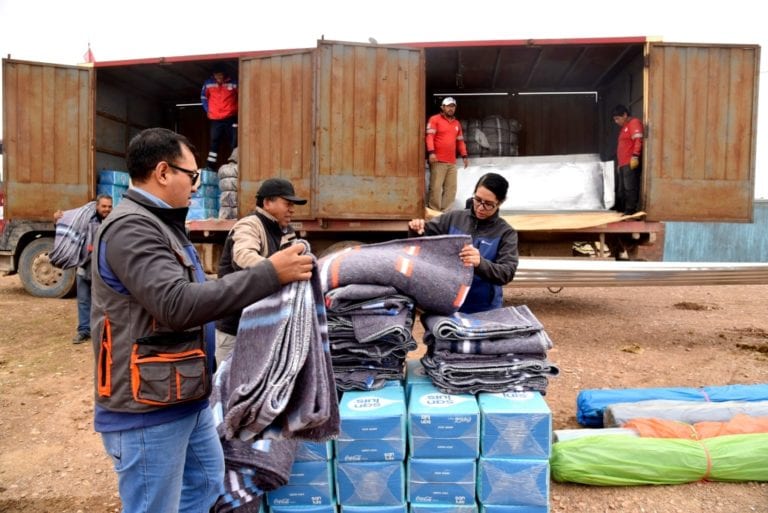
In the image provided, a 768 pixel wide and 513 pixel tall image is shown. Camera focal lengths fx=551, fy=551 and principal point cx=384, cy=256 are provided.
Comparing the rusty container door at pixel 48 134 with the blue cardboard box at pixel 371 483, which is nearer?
the blue cardboard box at pixel 371 483

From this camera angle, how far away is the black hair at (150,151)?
5.46 feet

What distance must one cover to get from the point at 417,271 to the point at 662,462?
66.3 inches

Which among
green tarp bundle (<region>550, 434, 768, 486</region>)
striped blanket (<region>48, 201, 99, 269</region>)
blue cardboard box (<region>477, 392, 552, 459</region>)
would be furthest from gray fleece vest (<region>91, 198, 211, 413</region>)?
striped blanket (<region>48, 201, 99, 269</region>)

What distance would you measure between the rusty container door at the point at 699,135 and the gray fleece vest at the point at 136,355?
6.02m

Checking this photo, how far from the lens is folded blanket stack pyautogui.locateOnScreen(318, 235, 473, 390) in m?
2.47

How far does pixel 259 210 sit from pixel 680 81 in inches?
209

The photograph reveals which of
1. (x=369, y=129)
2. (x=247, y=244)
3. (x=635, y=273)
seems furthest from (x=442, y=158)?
(x=247, y=244)

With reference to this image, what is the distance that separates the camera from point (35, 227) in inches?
326

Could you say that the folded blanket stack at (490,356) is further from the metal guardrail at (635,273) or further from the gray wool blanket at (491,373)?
the metal guardrail at (635,273)

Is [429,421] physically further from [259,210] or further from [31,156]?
[31,156]

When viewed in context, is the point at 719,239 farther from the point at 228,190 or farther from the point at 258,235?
the point at 258,235

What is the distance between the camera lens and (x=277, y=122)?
260 inches

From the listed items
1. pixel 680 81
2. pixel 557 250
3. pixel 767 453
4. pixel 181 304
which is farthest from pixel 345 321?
pixel 680 81

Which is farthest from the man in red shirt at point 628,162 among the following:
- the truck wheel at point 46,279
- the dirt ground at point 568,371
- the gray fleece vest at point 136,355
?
the truck wheel at point 46,279
